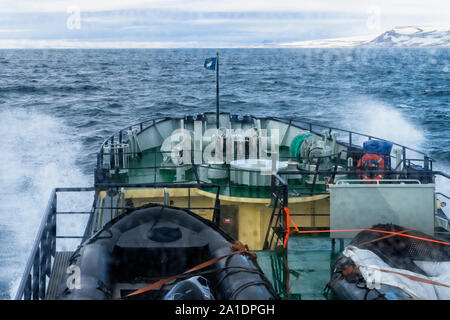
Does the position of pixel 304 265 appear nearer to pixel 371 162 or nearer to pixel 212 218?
pixel 212 218

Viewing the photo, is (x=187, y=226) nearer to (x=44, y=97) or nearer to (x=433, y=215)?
(x=433, y=215)

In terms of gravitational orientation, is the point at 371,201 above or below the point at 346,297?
above

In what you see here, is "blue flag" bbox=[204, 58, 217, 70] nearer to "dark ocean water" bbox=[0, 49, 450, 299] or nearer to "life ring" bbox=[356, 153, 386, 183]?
"life ring" bbox=[356, 153, 386, 183]

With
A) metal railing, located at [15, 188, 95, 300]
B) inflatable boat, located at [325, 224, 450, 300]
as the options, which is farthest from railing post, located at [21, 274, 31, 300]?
inflatable boat, located at [325, 224, 450, 300]

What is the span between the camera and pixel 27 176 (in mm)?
23891

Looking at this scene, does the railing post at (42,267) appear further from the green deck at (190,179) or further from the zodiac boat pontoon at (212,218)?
the green deck at (190,179)

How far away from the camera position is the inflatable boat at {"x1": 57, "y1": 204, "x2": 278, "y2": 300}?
189 inches

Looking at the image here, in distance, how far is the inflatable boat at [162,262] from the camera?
4.81m

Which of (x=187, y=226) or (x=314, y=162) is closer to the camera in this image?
(x=187, y=226)

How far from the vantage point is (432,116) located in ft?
141

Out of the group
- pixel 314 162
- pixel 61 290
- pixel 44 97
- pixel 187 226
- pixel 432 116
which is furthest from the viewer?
pixel 44 97

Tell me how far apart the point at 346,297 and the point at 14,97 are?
5712cm
